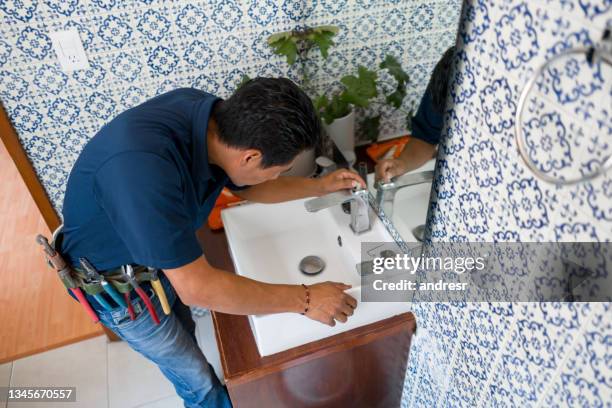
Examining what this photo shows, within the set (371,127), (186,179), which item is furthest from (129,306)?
(371,127)

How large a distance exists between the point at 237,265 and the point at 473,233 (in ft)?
2.13

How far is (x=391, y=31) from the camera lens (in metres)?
1.07

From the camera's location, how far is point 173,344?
1.30 meters

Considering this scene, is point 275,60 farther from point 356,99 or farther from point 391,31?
point 391,31

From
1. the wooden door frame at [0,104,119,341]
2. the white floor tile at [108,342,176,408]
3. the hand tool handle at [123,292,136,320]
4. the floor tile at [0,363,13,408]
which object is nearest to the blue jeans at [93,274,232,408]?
the hand tool handle at [123,292,136,320]

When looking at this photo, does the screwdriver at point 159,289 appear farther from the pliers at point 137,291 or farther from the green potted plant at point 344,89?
the green potted plant at point 344,89

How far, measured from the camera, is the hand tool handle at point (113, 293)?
111 cm

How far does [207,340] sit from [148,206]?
4.42 feet

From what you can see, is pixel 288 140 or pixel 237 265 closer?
pixel 288 140

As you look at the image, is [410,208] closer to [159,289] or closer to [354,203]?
[354,203]

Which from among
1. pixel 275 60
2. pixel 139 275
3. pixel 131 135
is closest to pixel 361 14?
pixel 275 60

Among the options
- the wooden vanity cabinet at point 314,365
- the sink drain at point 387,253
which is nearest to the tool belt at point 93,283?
the wooden vanity cabinet at point 314,365

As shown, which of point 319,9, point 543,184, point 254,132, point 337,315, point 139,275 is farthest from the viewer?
point 319,9

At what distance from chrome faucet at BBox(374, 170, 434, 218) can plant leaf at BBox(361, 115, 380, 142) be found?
14cm
